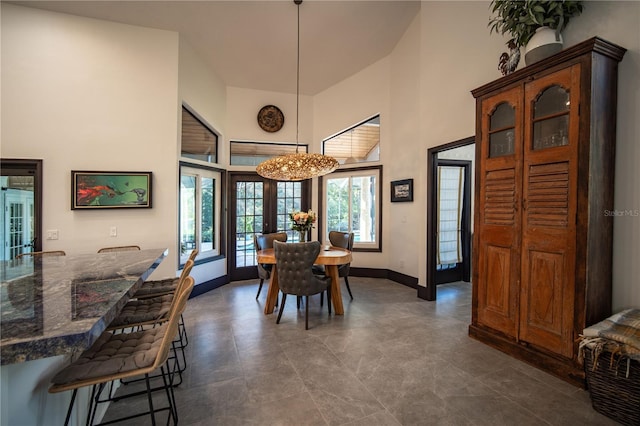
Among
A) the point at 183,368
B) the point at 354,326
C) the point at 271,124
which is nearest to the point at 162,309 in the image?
the point at 183,368

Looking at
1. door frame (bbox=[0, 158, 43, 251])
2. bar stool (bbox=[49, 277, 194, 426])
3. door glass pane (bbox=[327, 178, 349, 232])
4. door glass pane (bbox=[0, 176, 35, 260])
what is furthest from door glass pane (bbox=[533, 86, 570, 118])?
door glass pane (bbox=[0, 176, 35, 260])

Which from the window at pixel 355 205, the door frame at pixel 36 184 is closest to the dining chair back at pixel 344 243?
the window at pixel 355 205

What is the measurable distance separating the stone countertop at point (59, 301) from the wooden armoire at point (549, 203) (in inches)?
115

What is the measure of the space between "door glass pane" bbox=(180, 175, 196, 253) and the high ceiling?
2102 mm

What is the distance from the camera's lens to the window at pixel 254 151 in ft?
18.7

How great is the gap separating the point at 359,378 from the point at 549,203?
206 centimetres

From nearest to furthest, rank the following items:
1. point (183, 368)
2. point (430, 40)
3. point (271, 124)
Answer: point (183, 368)
point (430, 40)
point (271, 124)

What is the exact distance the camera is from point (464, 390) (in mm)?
2137

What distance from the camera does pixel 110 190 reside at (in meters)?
3.79

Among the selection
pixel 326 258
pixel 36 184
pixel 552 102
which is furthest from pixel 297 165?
pixel 36 184

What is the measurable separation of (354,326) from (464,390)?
1.38m

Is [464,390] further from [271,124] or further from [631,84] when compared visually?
[271,124]

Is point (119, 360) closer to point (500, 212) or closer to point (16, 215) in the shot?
point (500, 212)

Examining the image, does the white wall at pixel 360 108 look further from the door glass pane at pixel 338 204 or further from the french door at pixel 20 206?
the french door at pixel 20 206
